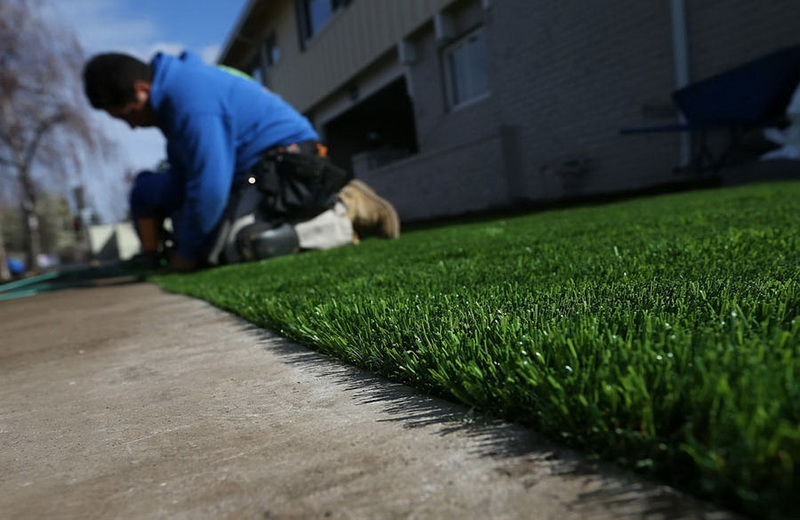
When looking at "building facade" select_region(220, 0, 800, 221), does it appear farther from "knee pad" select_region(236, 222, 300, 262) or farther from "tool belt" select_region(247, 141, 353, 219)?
"knee pad" select_region(236, 222, 300, 262)

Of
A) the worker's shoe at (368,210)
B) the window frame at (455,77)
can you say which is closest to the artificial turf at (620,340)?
the worker's shoe at (368,210)

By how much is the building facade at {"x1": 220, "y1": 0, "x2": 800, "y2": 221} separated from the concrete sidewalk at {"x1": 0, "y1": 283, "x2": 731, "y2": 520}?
598cm

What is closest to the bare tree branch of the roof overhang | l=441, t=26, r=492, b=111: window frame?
the roof overhang

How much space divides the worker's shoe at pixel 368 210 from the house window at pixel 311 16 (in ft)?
29.6

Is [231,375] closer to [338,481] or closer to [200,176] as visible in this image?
[338,481]

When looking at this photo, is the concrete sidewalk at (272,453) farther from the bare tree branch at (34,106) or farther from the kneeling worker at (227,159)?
the bare tree branch at (34,106)

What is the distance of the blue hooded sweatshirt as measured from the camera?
3.99 meters

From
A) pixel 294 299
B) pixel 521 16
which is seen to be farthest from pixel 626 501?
pixel 521 16

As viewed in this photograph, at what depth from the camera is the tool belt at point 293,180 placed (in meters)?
4.22

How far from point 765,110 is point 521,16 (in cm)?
370

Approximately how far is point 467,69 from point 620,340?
889cm

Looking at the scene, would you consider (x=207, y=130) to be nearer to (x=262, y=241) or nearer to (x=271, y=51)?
(x=262, y=241)

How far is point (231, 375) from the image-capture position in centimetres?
130

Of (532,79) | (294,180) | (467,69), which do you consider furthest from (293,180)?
(467,69)
